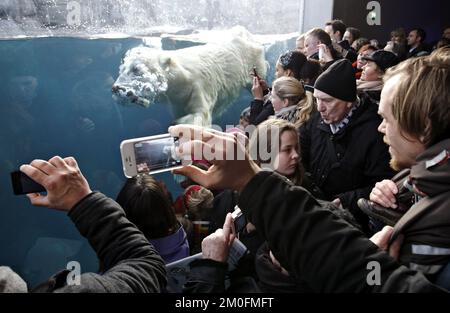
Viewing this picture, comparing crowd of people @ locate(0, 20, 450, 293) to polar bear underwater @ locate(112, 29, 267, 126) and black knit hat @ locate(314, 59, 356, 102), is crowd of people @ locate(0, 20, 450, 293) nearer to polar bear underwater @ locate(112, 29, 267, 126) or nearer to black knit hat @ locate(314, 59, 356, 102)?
black knit hat @ locate(314, 59, 356, 102)

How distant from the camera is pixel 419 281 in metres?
0.66

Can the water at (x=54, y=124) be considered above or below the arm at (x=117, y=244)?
below

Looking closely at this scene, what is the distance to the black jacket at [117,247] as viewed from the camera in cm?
81

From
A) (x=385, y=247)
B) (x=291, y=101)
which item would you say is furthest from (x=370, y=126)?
(x=385, y=247)

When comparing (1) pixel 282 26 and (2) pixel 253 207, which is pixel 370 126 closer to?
(2) pixel 253 207

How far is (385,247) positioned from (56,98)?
4.92 m

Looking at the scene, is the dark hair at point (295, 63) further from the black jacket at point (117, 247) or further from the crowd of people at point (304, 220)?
the black jacket at point (117, 247)

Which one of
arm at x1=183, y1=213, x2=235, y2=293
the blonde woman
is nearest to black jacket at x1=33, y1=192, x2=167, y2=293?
arm at x1=183, y1=213, x2=235, y2=293

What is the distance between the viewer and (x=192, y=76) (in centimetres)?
527

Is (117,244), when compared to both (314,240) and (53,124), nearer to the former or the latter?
(314,240)

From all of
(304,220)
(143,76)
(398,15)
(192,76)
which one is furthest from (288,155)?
(398,15)

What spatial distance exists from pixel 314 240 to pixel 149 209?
3.87 feet

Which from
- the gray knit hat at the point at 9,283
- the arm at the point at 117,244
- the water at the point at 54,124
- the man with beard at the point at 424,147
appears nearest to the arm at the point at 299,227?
the man with beard at the point at 424,147

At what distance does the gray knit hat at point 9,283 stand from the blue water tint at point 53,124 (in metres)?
3.90
